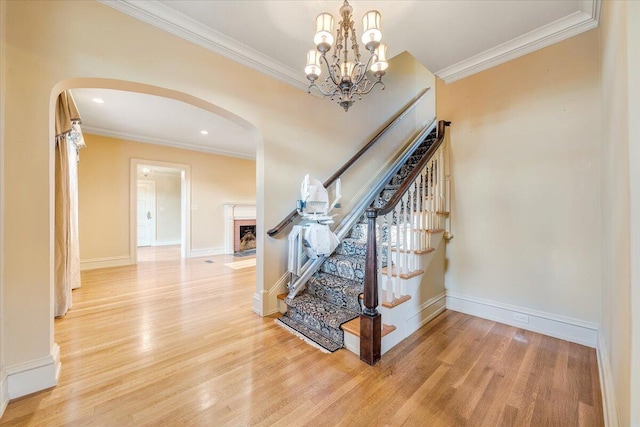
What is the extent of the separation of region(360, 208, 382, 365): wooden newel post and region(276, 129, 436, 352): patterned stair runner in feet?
0.64

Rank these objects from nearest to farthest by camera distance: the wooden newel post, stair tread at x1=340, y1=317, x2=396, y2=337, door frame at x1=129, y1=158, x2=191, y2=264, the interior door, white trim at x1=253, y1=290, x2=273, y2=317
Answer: the wooden newel post, stair tread at x1=340, y1=317, x2=396, y2=337, white trim at x1=253, y1=290, x2=273, y2=317, door frame at x1=129, y1=158, x2=191, y2=264, the interior door

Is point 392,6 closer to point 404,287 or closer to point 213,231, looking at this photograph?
point 404,287

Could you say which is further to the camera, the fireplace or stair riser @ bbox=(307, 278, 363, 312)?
the fireplace

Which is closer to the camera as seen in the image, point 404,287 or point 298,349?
point 298,349

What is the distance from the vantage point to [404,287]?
2203mm

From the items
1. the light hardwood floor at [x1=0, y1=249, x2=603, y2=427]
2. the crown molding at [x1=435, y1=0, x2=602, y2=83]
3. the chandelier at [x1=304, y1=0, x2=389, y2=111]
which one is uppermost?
the crown molding at [x1=435, y1=0, x2=602, y2=83]

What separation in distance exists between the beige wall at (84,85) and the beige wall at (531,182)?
76.5 inches

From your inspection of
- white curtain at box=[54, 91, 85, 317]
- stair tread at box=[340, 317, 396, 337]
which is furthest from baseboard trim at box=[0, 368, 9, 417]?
stair tread at box=[340, 317, 396, 337]

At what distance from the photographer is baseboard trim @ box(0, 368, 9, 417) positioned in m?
1.40

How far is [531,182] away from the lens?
7.80 feet

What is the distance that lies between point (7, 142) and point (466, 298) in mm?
3955

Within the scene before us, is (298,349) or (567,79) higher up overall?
(567,79)

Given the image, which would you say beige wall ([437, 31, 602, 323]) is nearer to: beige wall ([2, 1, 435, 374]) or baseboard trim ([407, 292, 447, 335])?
baseboard trim ([407, 292, 447, 335])

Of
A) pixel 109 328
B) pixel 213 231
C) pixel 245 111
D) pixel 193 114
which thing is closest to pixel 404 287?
pixel 245 111
